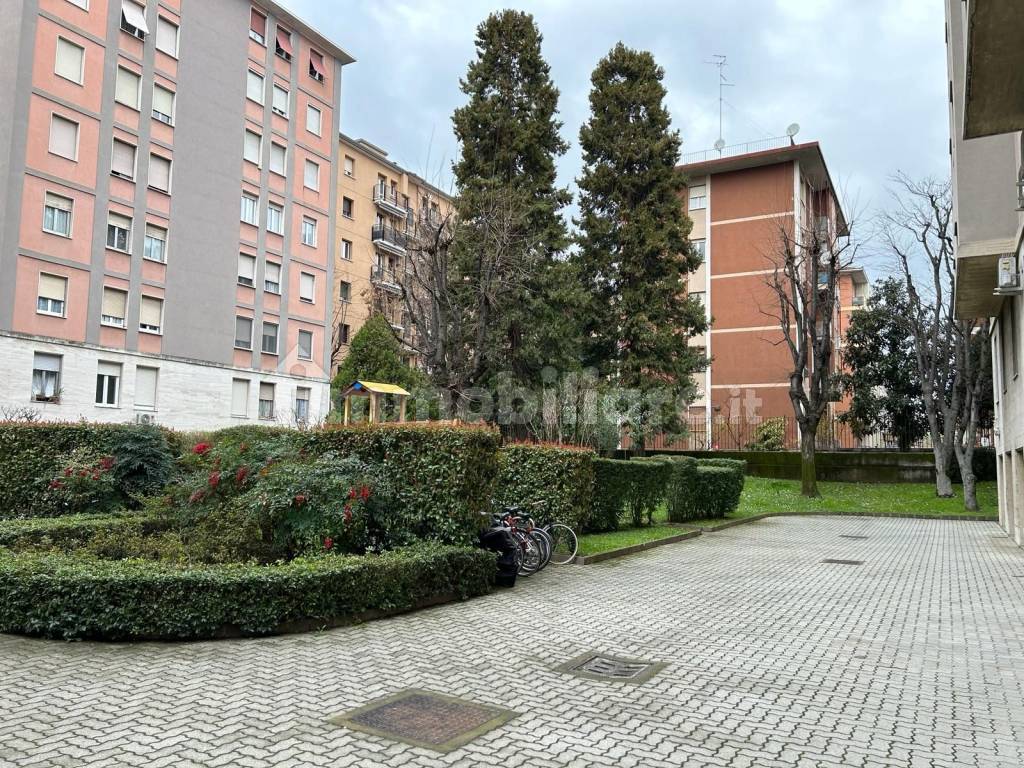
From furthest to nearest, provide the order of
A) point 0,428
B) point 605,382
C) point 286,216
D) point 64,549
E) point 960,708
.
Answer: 1. point 286,216
2. point 605,382
3. point 0,428
4. point 64,549
5. point 960,708

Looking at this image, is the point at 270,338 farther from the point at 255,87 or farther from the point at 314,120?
the point at 314,120

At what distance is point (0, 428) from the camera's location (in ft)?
46.1

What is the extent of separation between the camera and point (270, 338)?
3750 centimetres

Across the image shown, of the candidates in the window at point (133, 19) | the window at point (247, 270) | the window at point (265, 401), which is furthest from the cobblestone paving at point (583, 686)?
the window at point (133, 19)

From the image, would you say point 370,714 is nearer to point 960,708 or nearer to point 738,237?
point 960,708

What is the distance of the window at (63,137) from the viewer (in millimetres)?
28359

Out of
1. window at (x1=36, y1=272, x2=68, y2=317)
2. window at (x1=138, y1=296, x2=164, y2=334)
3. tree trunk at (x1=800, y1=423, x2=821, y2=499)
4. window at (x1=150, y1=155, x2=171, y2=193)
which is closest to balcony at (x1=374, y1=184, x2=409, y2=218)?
window at (x1=150, y1=155, x2=171, y2=193)

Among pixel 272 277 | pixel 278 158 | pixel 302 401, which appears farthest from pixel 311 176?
pixel 302 401

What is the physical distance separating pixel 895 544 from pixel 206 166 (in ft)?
101

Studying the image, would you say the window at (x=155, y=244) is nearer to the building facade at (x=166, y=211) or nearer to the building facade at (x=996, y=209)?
the building facade at (x=166, y=211)

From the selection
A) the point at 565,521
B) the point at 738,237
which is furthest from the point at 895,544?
the point at 738,237

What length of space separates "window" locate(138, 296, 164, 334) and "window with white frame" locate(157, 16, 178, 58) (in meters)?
10.6

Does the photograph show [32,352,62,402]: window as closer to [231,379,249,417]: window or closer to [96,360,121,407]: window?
[96,360,121,407]: window

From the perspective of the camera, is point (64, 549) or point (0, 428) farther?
point (0, 428)
